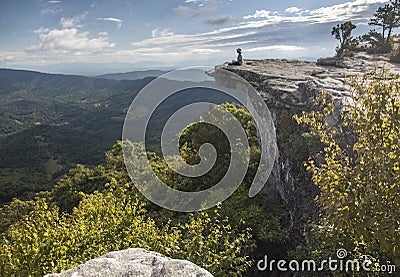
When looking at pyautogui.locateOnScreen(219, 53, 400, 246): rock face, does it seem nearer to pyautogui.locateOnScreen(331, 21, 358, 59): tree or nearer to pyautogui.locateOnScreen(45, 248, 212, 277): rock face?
pyautogui.locateOnScreen(331, 21, 358, 59): tree

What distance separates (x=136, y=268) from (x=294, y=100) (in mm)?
12614

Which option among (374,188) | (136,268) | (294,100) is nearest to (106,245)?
(136,268)

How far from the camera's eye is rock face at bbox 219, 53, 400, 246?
1213cm

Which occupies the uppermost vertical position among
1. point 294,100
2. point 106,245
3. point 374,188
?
point 294,100

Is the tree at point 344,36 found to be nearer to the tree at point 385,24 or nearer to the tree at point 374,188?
the tree at point 385,24

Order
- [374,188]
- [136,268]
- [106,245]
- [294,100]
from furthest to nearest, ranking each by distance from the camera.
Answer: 1. [294,100]
2. [106,245]
3. [374,188]
4. [136,268]

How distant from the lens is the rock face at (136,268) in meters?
3.75

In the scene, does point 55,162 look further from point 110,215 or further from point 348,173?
point 348,173

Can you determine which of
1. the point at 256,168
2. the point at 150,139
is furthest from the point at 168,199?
the point at 150,139

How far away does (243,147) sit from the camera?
1945 cm

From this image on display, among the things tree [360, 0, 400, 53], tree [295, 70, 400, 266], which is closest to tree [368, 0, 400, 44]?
tree [360, 0, 400, 53]

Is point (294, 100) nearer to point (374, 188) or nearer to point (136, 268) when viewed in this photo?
point (374, 188)

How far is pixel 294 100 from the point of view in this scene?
14.6 meters

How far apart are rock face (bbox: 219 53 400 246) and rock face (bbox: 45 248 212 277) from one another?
827 centimetres
